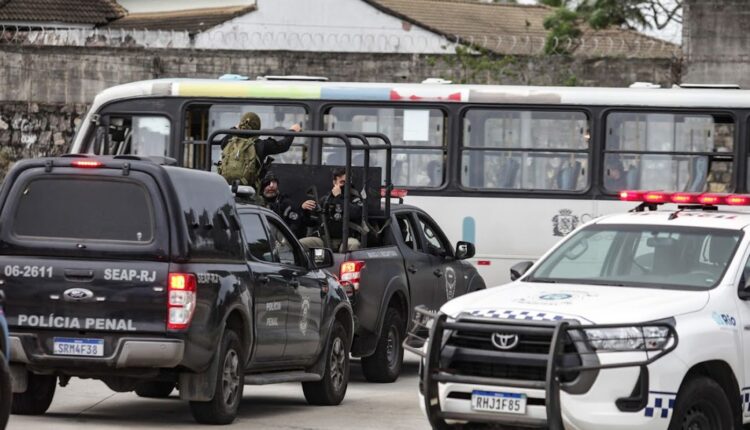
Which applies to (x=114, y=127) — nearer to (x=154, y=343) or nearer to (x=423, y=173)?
(x=423, y=173)

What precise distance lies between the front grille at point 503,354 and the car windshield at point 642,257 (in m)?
1.38

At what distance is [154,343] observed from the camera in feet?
38.0

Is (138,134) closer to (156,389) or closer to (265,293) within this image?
(156,389)

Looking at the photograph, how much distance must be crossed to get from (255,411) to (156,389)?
94 cm

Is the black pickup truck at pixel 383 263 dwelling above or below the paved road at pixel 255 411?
above

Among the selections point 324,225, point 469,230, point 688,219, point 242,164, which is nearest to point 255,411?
point 324,225

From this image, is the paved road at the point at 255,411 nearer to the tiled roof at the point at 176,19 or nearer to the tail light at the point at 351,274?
the tail light at the point at 351,274

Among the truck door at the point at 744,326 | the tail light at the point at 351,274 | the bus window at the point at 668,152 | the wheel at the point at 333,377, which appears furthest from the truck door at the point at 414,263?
the truck door at the point at 744,326

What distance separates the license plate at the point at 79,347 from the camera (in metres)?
11.7

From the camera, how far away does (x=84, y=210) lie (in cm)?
1195

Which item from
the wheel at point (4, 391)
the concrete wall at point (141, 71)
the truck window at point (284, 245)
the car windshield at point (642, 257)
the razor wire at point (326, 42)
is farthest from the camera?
the razor wire at point (326, 42)

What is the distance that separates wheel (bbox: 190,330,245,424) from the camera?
12.2 metres

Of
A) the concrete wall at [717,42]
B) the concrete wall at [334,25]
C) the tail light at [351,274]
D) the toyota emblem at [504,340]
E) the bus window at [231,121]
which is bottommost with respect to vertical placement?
the tail light at [351,274]

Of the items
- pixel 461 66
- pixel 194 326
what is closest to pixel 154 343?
pixel 194 326
